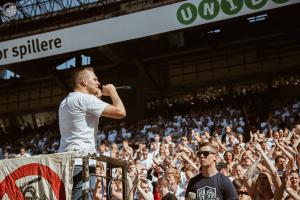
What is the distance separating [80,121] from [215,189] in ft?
4.91

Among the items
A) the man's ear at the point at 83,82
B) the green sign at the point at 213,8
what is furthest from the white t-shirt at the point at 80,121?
the green sign at the point at 213,8

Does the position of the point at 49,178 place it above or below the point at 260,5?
below

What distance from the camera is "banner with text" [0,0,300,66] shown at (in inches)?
645

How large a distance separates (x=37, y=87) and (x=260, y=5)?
1447 cm

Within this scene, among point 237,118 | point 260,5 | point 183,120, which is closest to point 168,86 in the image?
point 183,120

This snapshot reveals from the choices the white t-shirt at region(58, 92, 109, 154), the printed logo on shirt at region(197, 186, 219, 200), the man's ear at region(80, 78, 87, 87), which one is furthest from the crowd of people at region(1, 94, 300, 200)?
the man's ear at region(80, 78, 87, 87)

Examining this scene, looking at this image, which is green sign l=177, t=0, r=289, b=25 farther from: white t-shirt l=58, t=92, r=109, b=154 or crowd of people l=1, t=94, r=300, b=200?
white t-shirt l=58, t=92, r=109, b=154

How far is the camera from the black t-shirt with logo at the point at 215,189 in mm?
4320

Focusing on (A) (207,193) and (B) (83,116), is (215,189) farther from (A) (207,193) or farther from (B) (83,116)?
(B) (83,116)

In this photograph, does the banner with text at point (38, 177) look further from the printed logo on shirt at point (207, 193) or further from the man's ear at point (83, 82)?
the printed logo on shirt at point (207, 193)

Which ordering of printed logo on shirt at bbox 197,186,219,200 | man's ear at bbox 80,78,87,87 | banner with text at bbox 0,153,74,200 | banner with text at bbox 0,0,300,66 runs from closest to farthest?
banner with text at bbox 0,153,74,200, man's ear at bbox 80,78,87,87, printed logo on shirt at bbox 197,186,219,200, banner with text at bbox 0,0,300,66

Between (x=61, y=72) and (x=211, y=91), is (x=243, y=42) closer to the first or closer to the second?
(x=211, y=91)

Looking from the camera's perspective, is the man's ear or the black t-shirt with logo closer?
the man's ear

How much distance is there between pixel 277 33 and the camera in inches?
819
